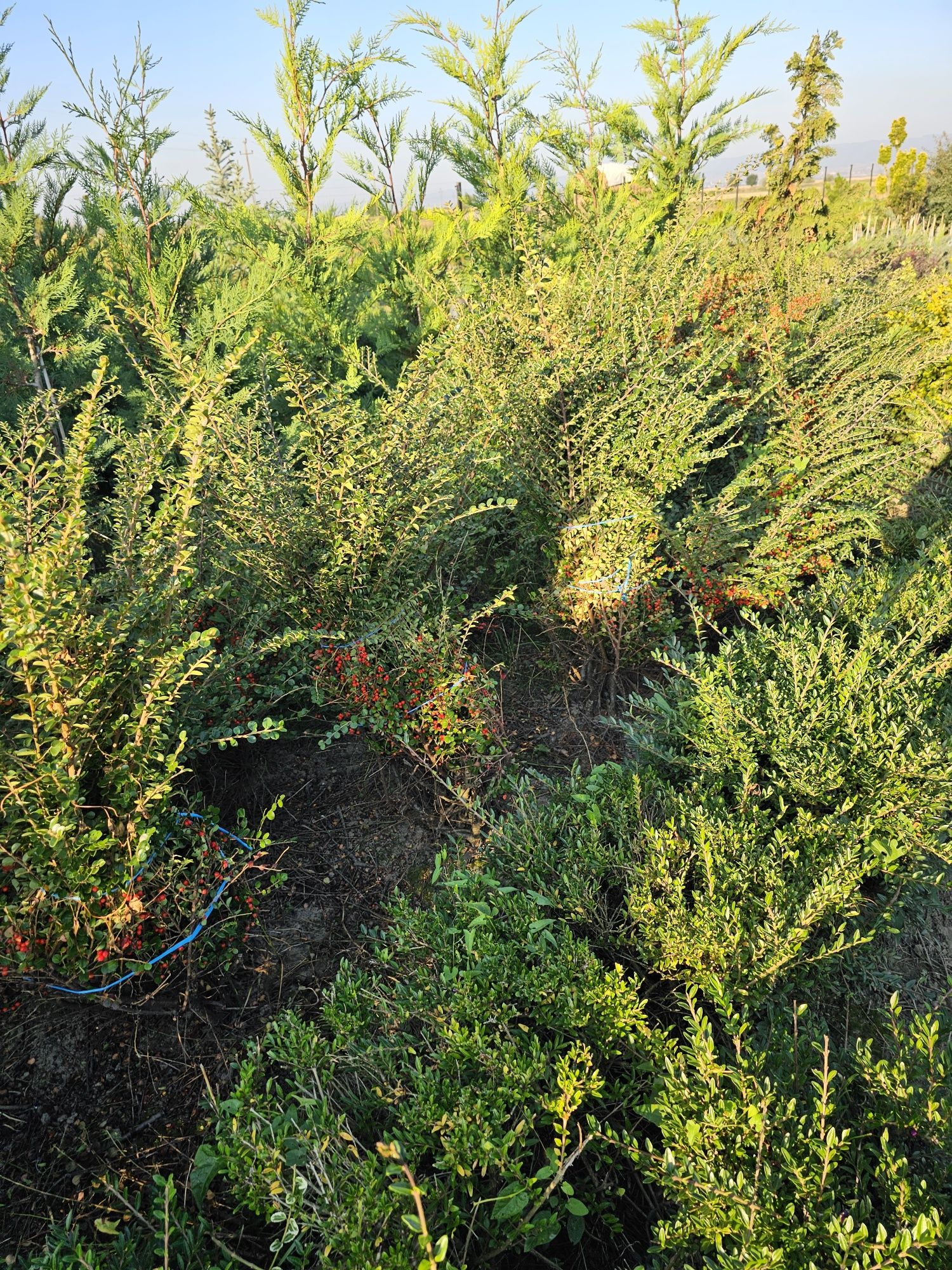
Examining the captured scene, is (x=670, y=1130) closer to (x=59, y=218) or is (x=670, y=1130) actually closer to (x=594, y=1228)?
(x=594, y=1228)

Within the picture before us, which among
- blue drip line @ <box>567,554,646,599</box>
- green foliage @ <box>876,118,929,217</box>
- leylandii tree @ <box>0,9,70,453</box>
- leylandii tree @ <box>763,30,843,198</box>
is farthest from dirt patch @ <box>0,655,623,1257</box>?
green foliage @ <box>876,118,929,217</box>

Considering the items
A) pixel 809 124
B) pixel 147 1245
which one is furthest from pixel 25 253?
pixel 809 124

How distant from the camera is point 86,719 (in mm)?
1586

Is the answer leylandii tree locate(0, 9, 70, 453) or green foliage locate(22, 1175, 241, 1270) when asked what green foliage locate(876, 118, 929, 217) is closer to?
leylandii tree locate(0, 9, 70, 453)

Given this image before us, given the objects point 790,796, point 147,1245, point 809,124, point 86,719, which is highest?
point 809,124

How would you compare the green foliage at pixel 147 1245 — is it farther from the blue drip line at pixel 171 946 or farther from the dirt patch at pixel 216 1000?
the blue drip line at pixel 171 946

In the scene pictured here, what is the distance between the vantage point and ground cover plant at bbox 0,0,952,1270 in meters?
1.19

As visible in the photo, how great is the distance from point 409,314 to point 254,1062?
513 centimetres

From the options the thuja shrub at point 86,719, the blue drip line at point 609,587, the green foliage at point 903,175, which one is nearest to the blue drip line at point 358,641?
the thuja shrub at point 86,719

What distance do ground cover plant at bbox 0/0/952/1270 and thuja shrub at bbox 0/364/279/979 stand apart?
13mm

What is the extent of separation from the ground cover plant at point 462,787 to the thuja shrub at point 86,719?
0.01 meters

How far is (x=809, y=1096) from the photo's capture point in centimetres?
128

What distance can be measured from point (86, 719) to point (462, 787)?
104cm

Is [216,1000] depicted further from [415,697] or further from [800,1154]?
[800,1154]
